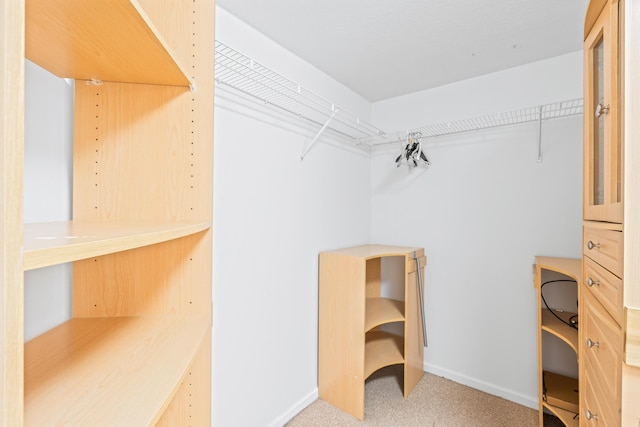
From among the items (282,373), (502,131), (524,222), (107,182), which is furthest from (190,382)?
(502,131)

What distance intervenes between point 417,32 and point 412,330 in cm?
193

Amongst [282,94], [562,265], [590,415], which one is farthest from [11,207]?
[562,265]

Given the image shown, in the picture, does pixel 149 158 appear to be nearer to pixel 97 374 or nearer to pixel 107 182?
pixel 107 182

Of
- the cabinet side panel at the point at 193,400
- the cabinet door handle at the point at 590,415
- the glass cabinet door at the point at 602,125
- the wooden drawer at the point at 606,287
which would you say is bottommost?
the cabinet door handle at the point at 590,415

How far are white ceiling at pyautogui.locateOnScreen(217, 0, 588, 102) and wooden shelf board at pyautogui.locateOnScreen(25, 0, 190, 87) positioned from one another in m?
0.90

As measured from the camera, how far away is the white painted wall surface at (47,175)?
2.45 feet

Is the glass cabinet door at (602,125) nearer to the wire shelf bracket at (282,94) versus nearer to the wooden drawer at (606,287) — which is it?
the wooden drawer at (606,287)

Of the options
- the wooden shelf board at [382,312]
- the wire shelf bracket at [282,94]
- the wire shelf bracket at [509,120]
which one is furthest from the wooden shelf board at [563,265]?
the wire shelf bracket at [282,94]

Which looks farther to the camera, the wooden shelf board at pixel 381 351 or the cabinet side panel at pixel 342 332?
the wooden shelf board at pixel 381 351

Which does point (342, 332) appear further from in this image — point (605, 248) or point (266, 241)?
point (605, 248)

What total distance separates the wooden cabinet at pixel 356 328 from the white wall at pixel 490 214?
0.25 metres

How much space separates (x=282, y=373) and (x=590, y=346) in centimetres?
152

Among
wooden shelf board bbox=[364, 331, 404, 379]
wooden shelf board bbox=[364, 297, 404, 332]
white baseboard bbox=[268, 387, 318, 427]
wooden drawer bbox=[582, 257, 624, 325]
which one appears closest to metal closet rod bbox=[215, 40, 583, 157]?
wooden drawer bbox=[582, 257, 624, 325]

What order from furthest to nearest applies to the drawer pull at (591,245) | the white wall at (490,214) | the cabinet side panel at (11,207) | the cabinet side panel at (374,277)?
the cabinet side panel at (374,277), the white wall at (490,214), the drawer pull at (591,245), the cabinet side panel at (11,207)
